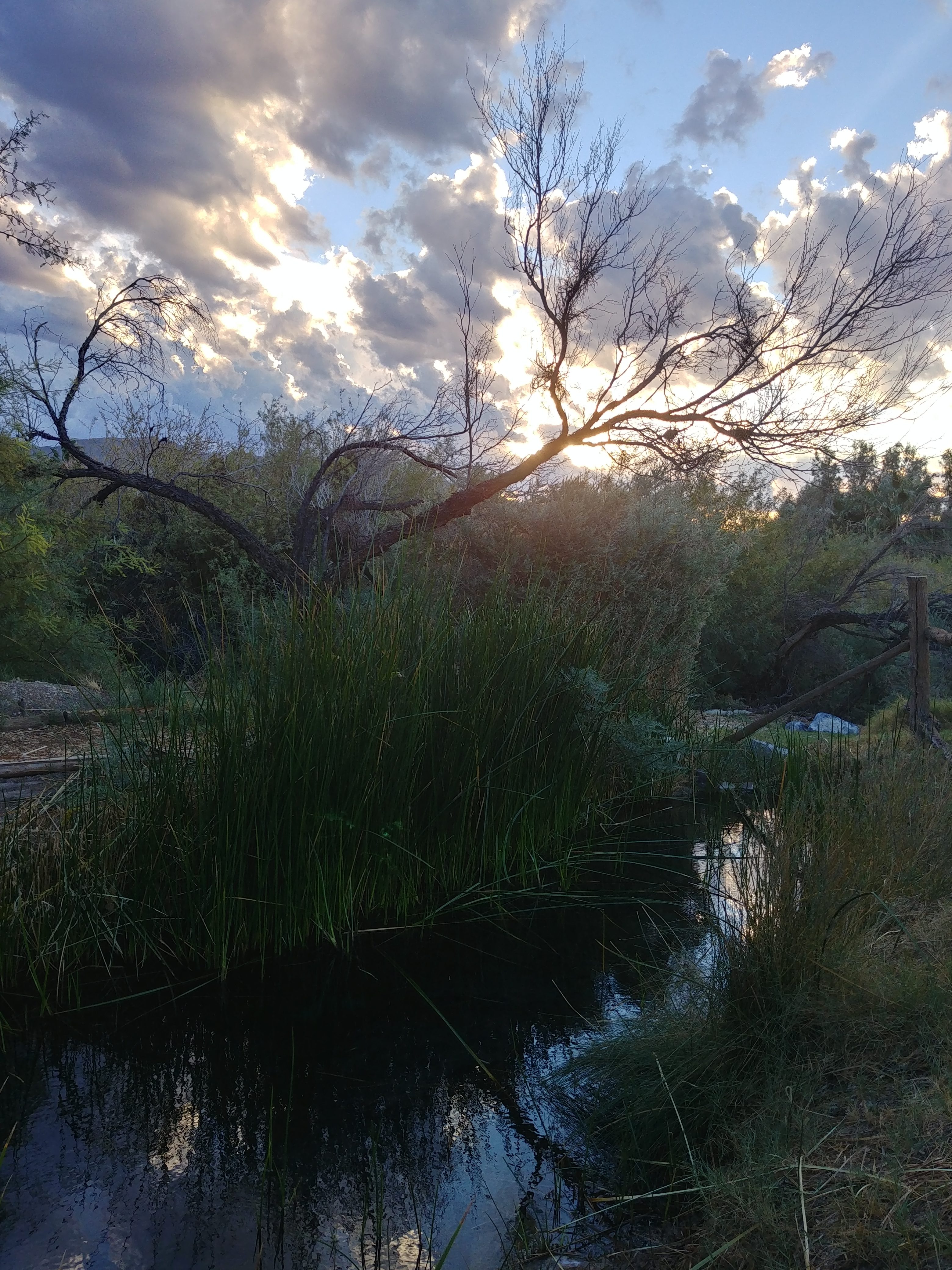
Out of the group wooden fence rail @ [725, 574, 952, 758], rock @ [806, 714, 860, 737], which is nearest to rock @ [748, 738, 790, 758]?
wooden fence rail @ [725, 574, 952, 758]

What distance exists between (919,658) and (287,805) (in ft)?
15.0

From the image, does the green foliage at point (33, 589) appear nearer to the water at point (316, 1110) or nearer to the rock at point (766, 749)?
the water at point (316, 1110)

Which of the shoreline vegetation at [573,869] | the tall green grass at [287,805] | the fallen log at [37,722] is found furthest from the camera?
the fallen log at [37,722]

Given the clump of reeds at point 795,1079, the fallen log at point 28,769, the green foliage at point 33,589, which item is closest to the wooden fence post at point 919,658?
the clump of reeds at point 795,1079

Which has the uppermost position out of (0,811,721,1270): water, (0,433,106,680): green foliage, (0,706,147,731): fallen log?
(0,433,106,680): green foliage

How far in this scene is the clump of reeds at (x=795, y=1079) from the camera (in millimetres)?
1686

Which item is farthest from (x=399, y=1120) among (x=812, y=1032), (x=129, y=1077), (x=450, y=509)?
(x=450, y=509)

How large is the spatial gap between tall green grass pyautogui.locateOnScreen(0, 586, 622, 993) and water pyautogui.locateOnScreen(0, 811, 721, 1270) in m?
0.25

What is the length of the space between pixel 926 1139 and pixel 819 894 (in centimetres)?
77

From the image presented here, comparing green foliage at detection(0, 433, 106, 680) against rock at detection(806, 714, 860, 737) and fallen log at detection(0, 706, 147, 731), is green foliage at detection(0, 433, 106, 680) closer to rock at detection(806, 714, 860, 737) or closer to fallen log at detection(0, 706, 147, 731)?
fallen log at detection(0, 706, 147, 731)

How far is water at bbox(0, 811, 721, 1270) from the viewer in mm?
1989

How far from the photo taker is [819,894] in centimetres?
252

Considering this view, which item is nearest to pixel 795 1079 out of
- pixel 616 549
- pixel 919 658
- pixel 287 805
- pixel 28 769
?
pixel 287 805

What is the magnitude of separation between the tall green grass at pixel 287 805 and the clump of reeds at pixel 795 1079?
1.34m
